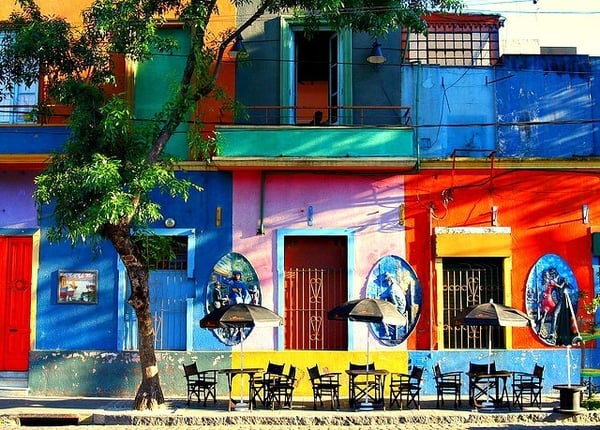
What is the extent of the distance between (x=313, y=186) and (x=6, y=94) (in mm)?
6736

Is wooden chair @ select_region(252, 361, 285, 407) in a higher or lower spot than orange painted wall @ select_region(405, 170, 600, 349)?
lower

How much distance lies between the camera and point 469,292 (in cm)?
1673

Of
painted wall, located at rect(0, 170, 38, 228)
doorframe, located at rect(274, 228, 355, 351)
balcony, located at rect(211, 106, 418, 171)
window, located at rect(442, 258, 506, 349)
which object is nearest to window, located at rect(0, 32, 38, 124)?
painted wall, located at rect(0, 170, 38, 228)

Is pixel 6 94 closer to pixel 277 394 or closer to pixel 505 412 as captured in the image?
pixel 277 394

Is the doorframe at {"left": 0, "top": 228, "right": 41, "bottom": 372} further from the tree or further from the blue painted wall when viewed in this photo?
the tree

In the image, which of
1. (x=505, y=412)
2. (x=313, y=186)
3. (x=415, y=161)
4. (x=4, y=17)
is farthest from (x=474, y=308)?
(x=4, y=17)

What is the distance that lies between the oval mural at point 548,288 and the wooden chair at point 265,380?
5402mm

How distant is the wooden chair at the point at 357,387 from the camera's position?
1485 centimetres

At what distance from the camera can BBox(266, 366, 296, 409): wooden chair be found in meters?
14.6

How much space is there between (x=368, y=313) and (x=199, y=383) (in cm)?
339

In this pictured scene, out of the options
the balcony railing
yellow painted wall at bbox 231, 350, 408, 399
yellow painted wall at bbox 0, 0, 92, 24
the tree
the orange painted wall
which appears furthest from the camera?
yellow painted wall at bbox 0, 0, 92, 24

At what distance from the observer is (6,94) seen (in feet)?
55.4

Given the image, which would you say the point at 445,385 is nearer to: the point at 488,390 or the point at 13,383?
the point at 488,390

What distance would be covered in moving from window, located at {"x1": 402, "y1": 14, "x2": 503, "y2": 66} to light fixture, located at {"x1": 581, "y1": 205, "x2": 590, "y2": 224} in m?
3.91
